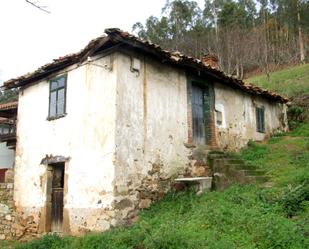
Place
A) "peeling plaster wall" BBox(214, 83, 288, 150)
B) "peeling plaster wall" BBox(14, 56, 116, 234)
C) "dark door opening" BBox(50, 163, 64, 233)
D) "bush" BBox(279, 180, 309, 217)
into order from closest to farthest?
"bush" BBox(279, 180, 309, 217)
"peeling plaster wall" BBox(14, 56, 116, 234)
"dark door opening" BBox(50, 163, 64, 233)
"peeling plaster wall" BBox(214, 83, 288, 150)

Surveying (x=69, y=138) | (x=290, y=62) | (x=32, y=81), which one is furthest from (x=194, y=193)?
(x=290, y=62)

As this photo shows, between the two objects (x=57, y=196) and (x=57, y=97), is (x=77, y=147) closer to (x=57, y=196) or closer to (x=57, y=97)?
(x=57, y=196)

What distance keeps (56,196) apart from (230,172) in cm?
523

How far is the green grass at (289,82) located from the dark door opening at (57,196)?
15848mm

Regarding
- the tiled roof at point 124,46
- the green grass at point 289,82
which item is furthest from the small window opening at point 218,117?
the green grass at point 289,82

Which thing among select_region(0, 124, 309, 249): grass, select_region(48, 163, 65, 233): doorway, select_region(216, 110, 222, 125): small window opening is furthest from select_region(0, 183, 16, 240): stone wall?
select_region(216, 110, 222, 125): small window opening

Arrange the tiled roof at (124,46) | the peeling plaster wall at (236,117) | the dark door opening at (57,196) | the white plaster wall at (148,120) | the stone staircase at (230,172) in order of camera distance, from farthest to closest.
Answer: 1. the peeling plaster wall at (236,117)
2. the dark door opening at (57,196)
3. the stone staircase at (230,172)
4. the white plaster wall at (148,120)
5. the tiled roof at (124,46)

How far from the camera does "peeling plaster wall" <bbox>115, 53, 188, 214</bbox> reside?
9.41m

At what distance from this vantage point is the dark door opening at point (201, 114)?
1209 cm

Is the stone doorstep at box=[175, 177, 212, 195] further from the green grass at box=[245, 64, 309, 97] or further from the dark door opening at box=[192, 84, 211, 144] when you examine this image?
the green grass at box=[245, 64, 309, 97]

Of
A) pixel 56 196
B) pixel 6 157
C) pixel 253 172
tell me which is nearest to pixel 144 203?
pixel 56 196

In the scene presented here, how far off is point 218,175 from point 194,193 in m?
1.21

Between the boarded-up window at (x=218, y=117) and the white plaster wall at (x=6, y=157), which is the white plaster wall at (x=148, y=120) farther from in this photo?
the white plaster wall at (x=6, y=157)

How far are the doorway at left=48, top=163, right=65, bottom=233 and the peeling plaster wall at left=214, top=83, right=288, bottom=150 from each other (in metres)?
5.45
